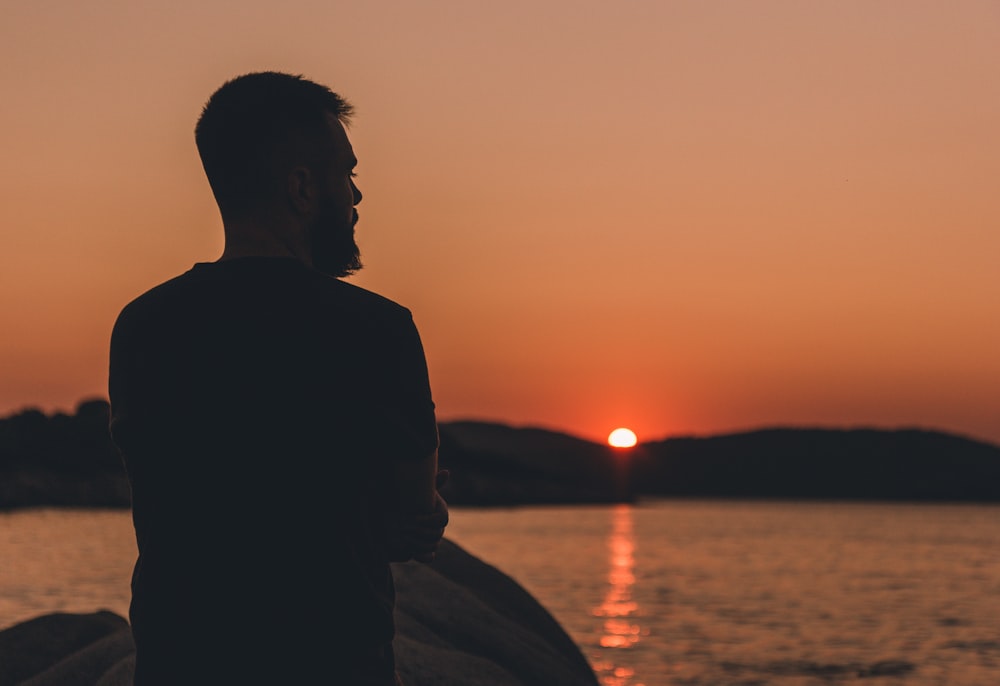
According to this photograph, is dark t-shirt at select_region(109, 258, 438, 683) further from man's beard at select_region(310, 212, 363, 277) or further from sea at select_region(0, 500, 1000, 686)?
sea at select_region(0, 500, 1000, 686)

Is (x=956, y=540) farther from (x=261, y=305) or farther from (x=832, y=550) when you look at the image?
(x=261, y=305)

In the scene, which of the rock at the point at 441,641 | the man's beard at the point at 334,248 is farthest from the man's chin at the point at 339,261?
the rock at the point at 441,641

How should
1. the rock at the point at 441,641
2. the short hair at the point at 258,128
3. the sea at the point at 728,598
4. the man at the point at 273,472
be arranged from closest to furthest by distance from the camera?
the man at the point at 273,472 → the short hair at the point at 258,128 → the rock at the point at 441,641 → the sea at the point at 728,598

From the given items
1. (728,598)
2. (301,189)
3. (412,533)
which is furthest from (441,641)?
(728,598)

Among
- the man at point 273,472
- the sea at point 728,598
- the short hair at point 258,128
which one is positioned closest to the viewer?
the man at point 273,472

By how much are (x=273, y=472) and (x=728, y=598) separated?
42.3 metres

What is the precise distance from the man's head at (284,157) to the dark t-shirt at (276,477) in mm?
166

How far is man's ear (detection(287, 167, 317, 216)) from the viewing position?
2.41 m

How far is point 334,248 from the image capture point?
2455 mm

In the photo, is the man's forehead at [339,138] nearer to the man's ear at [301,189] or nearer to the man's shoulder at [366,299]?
the man's ear at [301,189]

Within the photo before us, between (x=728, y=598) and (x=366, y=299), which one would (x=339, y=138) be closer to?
(x=366, y=299)

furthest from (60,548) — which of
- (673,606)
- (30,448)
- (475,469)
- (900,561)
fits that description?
(475,469)

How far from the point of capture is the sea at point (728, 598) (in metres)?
24.9

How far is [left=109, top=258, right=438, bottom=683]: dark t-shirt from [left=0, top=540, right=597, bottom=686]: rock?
12.5 ft
